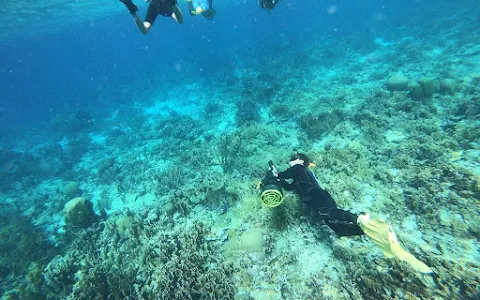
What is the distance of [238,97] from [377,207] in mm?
13674

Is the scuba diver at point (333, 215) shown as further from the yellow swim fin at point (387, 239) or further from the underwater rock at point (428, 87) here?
the underwater rock at point (428, 87)

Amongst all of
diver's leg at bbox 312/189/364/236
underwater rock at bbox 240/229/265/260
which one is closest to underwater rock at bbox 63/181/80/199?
underwater rock at bbox 240/229/265/260

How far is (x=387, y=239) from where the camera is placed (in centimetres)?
343

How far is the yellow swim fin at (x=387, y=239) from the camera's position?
3301 millimetres

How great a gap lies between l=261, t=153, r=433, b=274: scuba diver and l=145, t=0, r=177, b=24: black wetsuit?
19.7ft

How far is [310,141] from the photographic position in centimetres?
977

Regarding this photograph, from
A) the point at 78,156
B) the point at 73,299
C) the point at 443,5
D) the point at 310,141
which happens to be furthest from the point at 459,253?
the point at 443,5

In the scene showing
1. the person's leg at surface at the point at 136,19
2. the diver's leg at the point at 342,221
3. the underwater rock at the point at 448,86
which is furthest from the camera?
the underwater rock at the point at 448,86

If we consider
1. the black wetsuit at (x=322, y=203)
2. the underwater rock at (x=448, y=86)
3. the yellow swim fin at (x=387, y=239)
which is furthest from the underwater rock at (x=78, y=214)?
the underwater rock at (x=448, y=86)

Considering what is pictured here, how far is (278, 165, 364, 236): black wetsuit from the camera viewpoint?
13.7ft

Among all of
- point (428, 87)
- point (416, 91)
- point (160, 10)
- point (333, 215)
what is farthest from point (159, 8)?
point (428, 87)

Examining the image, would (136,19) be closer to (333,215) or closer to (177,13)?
(177,13)

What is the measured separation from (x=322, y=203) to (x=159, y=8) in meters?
7.39

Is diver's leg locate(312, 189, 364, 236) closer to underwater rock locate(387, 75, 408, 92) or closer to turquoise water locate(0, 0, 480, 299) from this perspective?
turquoise water locate(0, 0, 480, 299)
